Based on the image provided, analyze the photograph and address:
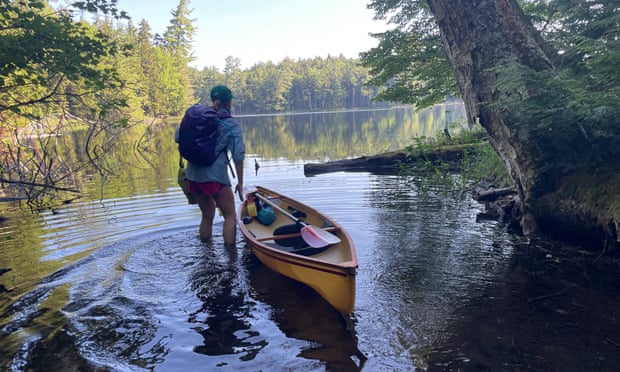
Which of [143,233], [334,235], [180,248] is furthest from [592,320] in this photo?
[143,233]

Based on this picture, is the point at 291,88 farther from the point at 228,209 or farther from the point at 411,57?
the point at 228,209

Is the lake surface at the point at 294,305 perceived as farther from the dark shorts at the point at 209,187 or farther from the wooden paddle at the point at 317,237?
the dark shorts at the point at 209,187

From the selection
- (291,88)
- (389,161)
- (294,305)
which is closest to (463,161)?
(389,161)

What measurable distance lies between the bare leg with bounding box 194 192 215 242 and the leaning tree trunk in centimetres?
440

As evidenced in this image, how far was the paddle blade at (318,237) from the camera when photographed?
181 inches

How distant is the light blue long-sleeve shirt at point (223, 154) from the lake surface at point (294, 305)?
1176 millimetres

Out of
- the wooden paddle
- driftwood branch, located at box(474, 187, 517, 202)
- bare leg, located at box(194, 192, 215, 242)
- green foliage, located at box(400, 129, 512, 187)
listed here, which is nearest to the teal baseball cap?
bare leg, located at box(194, 192, 215, 242)

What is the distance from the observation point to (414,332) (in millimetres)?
3461

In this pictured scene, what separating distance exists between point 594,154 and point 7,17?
748 cm

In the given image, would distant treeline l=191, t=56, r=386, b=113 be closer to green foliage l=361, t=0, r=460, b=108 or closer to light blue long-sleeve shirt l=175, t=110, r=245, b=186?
green foliage l=361, t=0, r=460, b=108

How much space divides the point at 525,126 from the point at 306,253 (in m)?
3.56

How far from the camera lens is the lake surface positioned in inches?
124

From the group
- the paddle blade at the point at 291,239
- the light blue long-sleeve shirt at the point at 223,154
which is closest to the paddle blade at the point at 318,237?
the paddle blade at the point at 291,239

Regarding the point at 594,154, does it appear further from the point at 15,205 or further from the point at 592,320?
the point at 15,205
